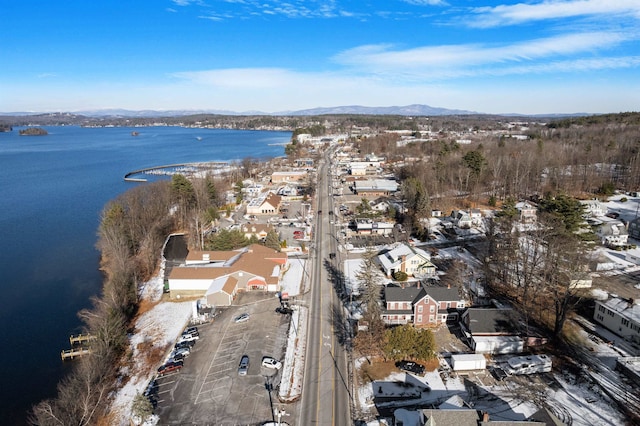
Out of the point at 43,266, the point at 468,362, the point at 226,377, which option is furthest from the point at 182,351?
the point at 43,266

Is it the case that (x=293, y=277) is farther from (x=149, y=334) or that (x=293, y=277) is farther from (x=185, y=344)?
(x=149, y=334)

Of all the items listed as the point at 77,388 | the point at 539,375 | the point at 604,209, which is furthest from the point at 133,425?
the point at 604,209

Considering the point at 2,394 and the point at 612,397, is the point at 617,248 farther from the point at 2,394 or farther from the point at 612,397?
the point at 2,394

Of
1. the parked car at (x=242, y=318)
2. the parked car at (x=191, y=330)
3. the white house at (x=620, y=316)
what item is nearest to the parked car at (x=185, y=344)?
the parked car at (x=191, y=330)

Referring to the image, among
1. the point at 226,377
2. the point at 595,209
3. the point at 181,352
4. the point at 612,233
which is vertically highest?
the point at 595,209

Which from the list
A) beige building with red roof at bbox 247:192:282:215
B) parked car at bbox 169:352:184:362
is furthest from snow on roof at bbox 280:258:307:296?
beige building with red roof at bbox 247:192:282:215

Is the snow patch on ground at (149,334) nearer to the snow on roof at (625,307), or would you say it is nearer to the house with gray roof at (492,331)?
the house with gray roof at (492,331)
